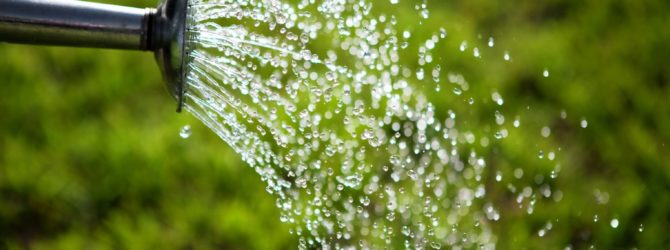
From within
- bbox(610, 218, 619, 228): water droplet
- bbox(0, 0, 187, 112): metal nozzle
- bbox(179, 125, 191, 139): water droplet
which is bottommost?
bbox(610, 218, 619, 228): water droplet

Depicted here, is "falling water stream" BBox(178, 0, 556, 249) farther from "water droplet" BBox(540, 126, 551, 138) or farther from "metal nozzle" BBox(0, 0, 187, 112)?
"metal nozzle" BBox(0, 0, 187, 112)

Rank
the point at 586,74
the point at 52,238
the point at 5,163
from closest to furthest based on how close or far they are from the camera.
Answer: the point at 52,238 < the point at 5,163 < the point at 586,74

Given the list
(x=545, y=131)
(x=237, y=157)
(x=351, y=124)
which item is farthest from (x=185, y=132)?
(x=545, y=131)

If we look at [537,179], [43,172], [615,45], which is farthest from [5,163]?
[615,45]

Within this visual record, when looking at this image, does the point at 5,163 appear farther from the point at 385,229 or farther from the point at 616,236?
the point at 616,236

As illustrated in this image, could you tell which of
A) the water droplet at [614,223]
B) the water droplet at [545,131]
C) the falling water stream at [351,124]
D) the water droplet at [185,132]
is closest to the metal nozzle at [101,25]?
the falling water stream at [351,124]

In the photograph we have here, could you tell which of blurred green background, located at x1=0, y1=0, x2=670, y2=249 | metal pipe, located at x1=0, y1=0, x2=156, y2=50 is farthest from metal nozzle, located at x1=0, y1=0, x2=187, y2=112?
blurred green background, located at x1=0, y1=0, x2=670, y2=249
